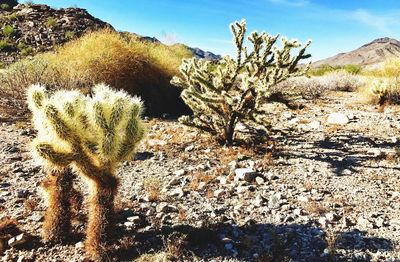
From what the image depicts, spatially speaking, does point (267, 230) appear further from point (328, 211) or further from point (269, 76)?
point (269, 76)

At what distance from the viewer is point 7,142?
7766mm

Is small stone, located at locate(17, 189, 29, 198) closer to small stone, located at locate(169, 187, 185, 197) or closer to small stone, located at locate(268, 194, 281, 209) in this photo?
small stone, located at locate(169, 187, 185, 197)

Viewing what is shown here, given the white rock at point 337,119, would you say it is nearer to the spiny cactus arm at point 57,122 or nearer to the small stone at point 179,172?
the small stone at point 179,172

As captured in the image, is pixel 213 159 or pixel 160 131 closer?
pixel 213 159

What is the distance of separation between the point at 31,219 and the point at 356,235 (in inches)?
162

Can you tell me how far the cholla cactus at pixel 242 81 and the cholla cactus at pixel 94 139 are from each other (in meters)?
3.42

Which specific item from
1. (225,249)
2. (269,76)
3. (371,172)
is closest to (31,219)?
(225,249)

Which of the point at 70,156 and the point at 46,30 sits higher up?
the point at 46,30

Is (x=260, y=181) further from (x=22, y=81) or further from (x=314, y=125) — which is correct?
(x=22, y=81)

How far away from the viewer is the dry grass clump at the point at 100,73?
33.0 ft

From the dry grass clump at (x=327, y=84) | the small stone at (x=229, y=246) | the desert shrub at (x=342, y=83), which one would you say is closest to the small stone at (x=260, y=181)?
the small stone at (x=229, y=246)

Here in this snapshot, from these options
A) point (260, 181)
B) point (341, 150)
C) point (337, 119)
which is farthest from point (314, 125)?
point (260, 181)

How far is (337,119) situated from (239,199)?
17.5ft

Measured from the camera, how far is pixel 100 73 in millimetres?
10688
